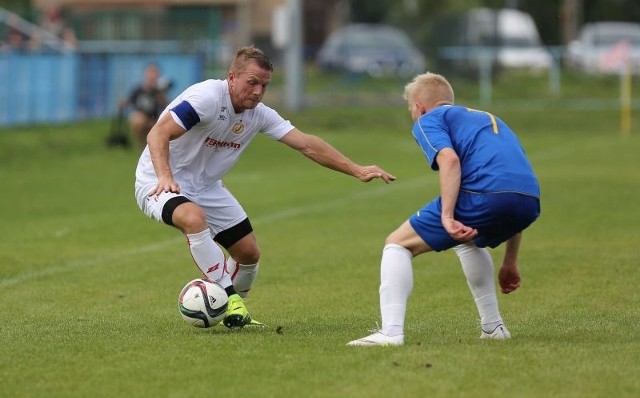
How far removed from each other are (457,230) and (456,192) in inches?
8.5

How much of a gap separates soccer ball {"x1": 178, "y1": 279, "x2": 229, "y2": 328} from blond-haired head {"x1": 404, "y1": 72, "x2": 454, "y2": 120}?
1732mm

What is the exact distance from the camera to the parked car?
43.7m

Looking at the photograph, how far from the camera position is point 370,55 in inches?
1747

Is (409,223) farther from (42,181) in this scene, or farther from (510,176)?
(42,181)

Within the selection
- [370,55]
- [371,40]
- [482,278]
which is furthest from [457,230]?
[371,40]

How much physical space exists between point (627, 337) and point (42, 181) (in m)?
15.2

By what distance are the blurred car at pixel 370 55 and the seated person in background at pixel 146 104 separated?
15453 millimetres

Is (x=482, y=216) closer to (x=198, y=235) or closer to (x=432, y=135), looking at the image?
(x=432, y=135)

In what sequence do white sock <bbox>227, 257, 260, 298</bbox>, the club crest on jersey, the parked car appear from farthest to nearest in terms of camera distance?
the parked car, white sock <bbox>227, 257, 260, 298</bbox>, the club crest on jersey

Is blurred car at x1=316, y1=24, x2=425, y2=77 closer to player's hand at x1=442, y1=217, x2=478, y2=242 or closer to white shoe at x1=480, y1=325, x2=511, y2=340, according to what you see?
white shoe at x1=480, y1=325, x2=511, y2=340

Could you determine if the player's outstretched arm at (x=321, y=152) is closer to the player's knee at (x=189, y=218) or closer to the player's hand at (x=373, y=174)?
the player's hand at (x=373, y=174)

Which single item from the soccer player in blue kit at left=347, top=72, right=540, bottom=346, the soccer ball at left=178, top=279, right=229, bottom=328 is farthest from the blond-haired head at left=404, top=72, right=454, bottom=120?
the soccer ball at left=178, top=279, right=229, bottom=328

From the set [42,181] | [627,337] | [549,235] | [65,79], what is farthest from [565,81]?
[627,337]

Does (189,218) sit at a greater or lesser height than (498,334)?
greater
